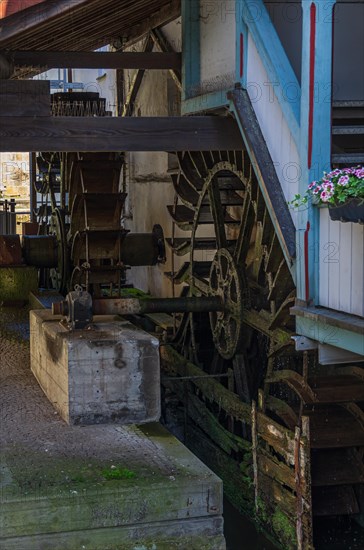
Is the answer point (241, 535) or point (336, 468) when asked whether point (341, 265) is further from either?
point (241, 535)

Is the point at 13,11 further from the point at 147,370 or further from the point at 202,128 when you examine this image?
the point at 147,370

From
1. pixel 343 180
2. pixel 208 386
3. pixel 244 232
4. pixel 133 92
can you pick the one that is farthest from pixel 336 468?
pixel 133 92

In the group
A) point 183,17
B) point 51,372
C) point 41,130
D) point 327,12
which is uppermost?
point 183,17

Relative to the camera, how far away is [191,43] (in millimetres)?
10469

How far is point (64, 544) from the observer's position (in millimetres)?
6504

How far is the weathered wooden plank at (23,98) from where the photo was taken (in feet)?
27.7

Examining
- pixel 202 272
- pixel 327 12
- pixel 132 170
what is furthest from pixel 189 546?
pixel 132 170

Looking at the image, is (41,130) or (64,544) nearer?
(64,544)

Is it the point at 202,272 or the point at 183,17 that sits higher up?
the point at 183,17

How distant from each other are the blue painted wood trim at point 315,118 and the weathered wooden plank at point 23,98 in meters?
2.62

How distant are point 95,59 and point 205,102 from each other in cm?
211

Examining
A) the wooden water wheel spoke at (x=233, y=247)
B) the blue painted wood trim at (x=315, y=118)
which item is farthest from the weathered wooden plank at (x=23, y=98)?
the blue painted wood trim at (x=315, y=118)

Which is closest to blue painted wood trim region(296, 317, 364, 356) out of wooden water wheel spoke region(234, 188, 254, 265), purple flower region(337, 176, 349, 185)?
purple flower region(337, 176, 349, 185)

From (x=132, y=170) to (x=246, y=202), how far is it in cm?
720
